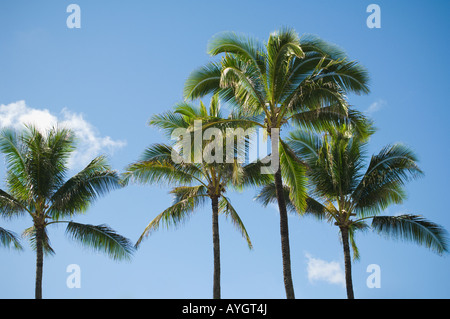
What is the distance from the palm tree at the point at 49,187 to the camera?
1883 cm

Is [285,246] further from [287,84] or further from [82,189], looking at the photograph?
[82,189]

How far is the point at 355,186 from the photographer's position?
64.6 feet

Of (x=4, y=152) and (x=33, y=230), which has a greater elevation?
(x=4, y=152)

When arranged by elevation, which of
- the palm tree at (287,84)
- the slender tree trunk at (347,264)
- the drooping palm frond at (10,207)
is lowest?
the slender tree trunk at (347,264)

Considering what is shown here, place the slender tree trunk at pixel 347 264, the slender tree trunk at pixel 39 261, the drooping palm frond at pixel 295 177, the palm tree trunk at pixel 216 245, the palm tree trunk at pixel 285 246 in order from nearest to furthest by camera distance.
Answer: the palm tree trunk at pixel 285 246
the drooping palm frond at pixel 295 177
the slender tree trunk at pixel 39 261
the palm tree trunk at pixel 216 245
the slender tree trunk at pixel 347 264

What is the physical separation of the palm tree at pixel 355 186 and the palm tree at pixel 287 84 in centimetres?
310

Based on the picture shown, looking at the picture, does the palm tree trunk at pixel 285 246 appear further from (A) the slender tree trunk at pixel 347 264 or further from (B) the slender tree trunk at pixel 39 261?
(B) the slender tree trunk at pixel 39 261

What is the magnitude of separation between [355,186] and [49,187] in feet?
37.2

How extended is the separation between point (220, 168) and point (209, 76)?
3.39m

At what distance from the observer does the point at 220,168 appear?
62.2 feet

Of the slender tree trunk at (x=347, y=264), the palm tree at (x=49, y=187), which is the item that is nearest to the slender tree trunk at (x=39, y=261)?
the palm tree at (x=49, y=187)

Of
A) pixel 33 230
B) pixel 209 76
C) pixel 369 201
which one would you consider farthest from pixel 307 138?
pixel 33 230

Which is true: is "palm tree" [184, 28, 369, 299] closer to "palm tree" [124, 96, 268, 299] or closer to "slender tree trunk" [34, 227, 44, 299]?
"palm tree" [124, 96, 268, 299]

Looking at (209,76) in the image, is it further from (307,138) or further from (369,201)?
(369,201)
